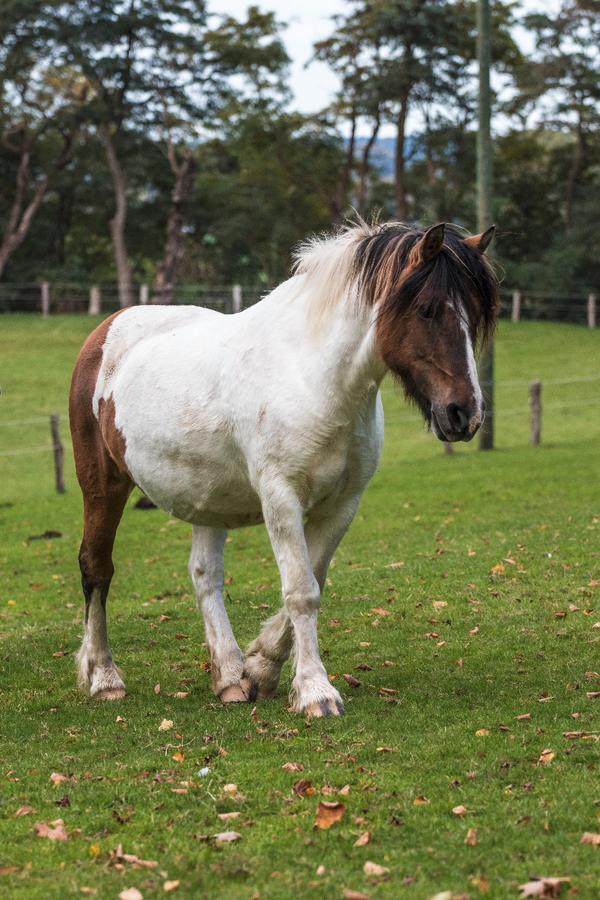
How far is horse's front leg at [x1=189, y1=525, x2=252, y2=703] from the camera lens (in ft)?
22.1

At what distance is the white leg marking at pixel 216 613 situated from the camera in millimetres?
6750

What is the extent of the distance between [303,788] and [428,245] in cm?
252

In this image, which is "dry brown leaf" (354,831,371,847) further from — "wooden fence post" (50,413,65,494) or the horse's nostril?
"wooden fence post" (50,413,65,494)

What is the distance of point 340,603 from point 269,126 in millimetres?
42076

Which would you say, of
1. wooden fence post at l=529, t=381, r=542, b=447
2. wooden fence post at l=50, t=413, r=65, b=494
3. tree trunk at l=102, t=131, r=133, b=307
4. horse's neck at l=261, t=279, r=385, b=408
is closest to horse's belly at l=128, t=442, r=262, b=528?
horse's neck at l=261, t=279, r=385, b=408

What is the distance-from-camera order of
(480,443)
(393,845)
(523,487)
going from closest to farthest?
1. (393,845)
2. (523,487)
3. (480,443)

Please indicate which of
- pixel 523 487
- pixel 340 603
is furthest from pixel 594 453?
pixel 340 603

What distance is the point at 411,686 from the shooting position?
6676 millimetres

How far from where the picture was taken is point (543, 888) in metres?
3.71

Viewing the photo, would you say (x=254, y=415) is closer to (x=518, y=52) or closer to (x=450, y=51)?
(x=450, y=51)

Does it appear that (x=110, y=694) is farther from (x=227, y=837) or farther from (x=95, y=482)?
(x=227, y=837)

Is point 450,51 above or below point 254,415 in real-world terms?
above

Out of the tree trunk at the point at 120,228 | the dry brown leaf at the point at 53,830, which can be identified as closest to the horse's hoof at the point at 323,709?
the dry brown leaf at the point at 53,830

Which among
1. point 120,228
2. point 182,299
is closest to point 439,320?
point 120,228
